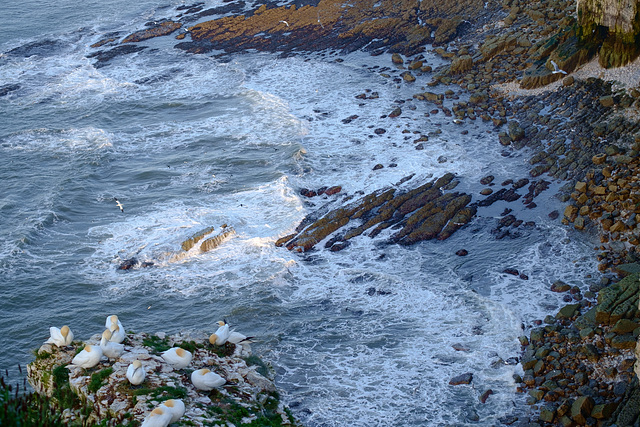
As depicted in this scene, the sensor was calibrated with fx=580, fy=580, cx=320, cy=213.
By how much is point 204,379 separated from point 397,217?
908 cm

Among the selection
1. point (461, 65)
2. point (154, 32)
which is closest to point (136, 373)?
point (461, 65)

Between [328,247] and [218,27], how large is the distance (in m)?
25.7

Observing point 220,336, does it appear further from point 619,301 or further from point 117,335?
point 619,301

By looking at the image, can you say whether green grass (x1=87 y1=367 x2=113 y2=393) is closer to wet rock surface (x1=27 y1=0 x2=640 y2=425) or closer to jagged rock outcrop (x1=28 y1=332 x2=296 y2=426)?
jagged rock outcrop (x1=28 y1=332 x2=296 y2=426)

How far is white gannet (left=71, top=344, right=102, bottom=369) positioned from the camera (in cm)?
941

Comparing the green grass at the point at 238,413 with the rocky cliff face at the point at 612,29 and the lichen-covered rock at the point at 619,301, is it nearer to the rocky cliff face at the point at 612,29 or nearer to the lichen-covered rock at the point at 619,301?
the lichen-covered rock at the point at 619,301

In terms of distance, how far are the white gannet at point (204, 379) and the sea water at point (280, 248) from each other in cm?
204

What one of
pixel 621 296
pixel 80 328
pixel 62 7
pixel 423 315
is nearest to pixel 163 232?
pixel 80 328

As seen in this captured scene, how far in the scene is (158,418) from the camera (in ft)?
26.3

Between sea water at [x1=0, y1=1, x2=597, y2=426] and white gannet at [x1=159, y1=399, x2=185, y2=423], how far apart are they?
Answer: 3056 mm

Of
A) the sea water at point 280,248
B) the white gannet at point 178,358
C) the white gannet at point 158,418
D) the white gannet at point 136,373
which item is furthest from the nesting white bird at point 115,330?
the sea water at point 280,248

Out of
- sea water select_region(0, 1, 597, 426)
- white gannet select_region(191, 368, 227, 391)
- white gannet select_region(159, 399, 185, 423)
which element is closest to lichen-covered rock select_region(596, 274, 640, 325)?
sea water select_region(0, 1, 597, 426)

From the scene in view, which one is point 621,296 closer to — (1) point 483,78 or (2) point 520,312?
(2) point 520,312

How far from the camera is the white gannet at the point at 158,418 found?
795 centimetres
